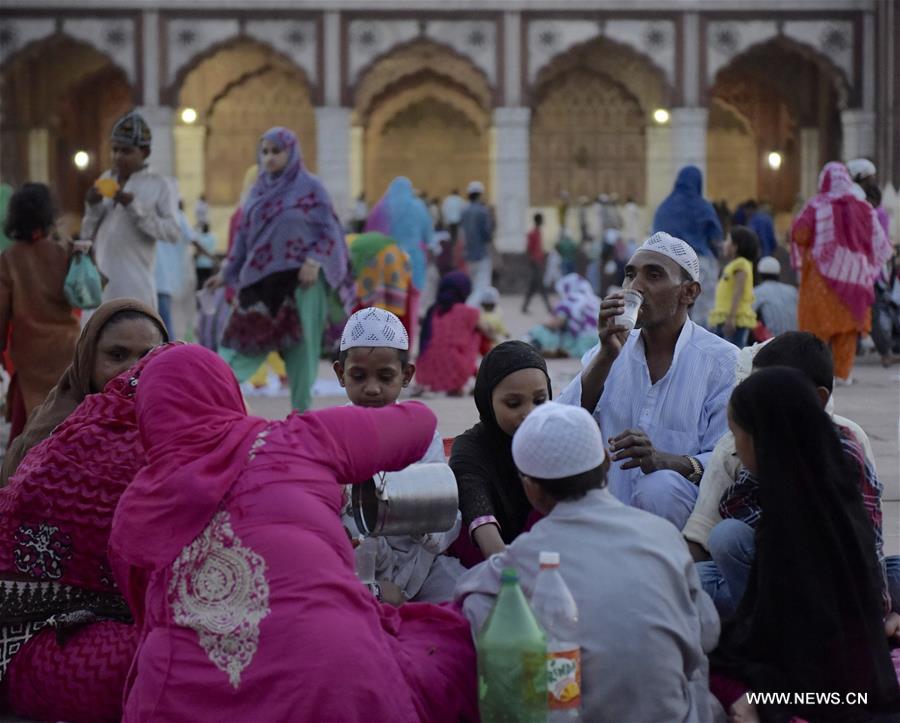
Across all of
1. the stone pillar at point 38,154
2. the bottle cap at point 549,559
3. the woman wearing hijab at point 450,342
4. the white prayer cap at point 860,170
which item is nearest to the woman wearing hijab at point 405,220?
the woman wearing hijab at point 450,342

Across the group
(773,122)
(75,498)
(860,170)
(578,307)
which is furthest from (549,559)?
(773,122)

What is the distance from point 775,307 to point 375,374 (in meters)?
6.75

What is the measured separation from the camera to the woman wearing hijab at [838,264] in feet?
32.3

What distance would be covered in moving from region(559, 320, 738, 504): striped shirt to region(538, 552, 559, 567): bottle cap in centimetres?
122

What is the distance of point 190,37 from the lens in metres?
23.8

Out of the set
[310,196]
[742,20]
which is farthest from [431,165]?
[310,196]

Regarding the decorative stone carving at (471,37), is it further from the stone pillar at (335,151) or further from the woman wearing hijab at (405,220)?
the woman wearing hijab at (405,220)

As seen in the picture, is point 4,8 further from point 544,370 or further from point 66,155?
point 544,370

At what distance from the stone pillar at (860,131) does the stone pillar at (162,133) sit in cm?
1039

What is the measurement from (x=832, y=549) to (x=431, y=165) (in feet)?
85.7

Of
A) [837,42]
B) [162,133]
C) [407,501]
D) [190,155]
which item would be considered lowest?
[407,501]

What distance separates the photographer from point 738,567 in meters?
3.64

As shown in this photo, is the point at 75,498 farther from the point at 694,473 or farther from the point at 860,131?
the point at 860,131

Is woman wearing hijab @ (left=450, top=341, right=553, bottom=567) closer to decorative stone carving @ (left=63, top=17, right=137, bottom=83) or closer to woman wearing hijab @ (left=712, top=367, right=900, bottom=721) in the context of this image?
woman wearing hijab @ (left=712, top=367, right=900, bottom=721)
